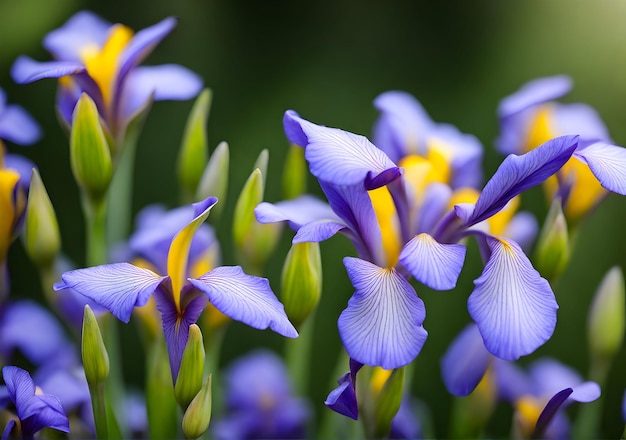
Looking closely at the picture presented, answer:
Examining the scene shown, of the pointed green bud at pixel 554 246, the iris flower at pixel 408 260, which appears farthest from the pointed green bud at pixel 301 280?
the pointed green bud at pixel 554 246

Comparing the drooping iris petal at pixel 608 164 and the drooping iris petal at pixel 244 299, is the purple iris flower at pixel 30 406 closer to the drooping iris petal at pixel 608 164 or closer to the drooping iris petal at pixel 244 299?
the drooping iris petal at pixel 244 299

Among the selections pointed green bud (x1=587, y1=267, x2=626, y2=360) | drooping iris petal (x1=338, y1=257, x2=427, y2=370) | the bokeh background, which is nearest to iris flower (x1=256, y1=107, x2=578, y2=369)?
drooping iris petal (x1=338, y1=257, x2=427, y2=370)

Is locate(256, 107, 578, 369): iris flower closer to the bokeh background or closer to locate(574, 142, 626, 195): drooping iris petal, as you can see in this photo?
locate(574, 142, 626, 195): drooping iris petal

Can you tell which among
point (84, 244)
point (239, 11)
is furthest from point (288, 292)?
point (239, 11)

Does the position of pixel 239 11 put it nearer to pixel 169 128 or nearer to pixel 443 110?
pixel 169 128

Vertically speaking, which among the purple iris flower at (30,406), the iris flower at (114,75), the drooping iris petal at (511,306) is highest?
the iris flower at (114,75)
